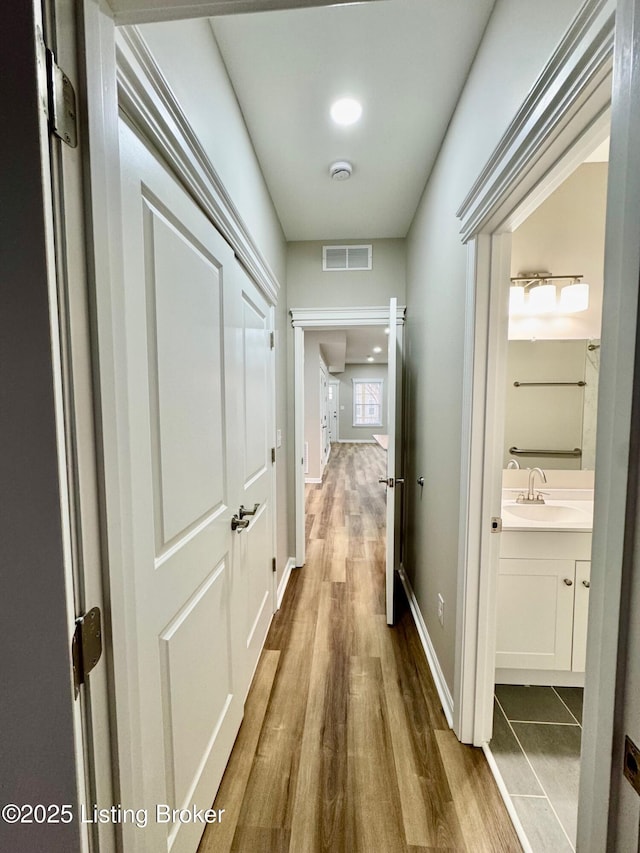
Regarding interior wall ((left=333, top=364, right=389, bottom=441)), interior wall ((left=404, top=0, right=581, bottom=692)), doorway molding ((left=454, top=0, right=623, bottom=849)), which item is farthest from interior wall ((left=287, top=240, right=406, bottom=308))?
interior wall ((left=333, top=364, right=389, bottom=441))

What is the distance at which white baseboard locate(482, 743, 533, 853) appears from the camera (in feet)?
3.52

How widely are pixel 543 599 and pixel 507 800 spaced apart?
78 centimetres

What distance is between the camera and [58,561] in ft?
1.59

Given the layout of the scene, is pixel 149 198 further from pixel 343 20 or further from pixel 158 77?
pixel 343 20

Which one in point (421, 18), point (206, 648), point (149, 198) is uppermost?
point (421, 18)

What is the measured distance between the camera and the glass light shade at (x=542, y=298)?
1.98m

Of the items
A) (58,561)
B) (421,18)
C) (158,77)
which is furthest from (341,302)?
(58,561)

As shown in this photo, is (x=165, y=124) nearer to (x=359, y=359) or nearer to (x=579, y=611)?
(x=579, y=611)

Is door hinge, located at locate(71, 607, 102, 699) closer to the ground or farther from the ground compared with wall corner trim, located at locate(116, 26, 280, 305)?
closer to the ground

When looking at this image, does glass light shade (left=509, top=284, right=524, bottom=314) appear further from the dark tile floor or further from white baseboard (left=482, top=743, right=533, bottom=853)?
white baseboard (left=482, top=743, right=533, bottom=853)

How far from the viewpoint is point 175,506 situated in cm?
91

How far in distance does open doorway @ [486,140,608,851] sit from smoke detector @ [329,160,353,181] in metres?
0.96

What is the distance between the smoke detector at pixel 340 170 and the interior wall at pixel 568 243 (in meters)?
1.00

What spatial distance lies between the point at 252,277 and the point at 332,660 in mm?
2094
